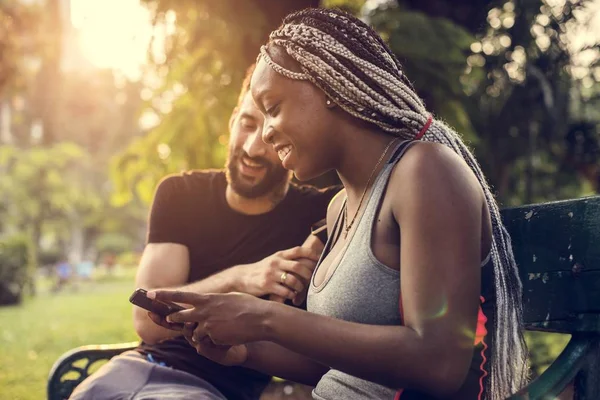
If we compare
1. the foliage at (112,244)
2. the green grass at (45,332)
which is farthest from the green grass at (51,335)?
the foliage at (112,244)

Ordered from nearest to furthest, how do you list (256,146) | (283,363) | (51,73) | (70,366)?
(283,363) < (256,146) < (70,366) < (51,73)

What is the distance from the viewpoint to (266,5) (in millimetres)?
5223

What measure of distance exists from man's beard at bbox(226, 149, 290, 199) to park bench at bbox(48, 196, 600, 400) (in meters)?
1.09

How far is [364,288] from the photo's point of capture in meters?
1.84

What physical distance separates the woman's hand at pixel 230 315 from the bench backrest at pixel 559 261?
2.92 ft

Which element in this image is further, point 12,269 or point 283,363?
point 12,269

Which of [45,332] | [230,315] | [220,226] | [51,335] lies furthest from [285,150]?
[45,332]

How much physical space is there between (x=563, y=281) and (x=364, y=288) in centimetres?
65

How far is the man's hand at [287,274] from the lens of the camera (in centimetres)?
245

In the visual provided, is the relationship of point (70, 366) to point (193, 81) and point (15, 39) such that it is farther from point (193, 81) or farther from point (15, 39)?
point (15, 39)

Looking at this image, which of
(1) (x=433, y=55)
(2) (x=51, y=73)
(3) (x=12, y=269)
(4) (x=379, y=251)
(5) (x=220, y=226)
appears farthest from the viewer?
(2) (x=51, y=73)

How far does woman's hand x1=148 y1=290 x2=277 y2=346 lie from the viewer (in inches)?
68.8

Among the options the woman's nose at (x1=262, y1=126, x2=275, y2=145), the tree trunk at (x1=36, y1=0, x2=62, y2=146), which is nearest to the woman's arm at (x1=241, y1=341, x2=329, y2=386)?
the woman's nose at (x1=262, y1=126, x2=275, y2=145)

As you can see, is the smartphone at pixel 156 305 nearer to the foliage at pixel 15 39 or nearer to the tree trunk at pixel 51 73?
the foliage at pixel 15 39
